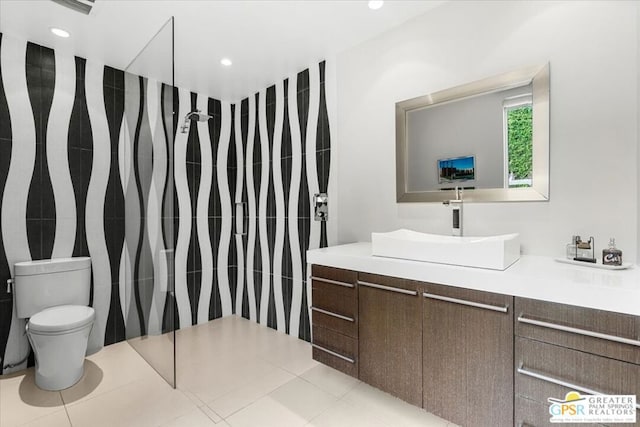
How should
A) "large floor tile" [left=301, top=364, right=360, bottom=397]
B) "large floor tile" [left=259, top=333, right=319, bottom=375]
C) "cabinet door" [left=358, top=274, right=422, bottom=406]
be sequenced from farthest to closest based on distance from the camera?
"large floor tile" [left=259, top=333, right=319, bottom=375] → "large floor tile" [left=301, top=364, right=360, bottom=397] → "cabinet door" [left=358, top=274, right=422, bottom=406]

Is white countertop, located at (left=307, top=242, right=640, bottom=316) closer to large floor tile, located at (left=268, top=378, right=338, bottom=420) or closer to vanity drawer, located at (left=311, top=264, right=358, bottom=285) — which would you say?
vanity drawer, located at (left=311, top=264, right=358, bottom=285)

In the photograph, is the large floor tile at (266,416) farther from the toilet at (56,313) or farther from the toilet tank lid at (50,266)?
the toilet tank lid at (50,266)

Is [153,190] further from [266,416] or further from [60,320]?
[266,416]

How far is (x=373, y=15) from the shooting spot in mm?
2113

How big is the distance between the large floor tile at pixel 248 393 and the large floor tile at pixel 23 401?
958 millimetres

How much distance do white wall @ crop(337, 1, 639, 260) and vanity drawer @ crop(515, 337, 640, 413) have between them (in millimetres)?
621

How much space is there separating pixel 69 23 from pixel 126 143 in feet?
3.08

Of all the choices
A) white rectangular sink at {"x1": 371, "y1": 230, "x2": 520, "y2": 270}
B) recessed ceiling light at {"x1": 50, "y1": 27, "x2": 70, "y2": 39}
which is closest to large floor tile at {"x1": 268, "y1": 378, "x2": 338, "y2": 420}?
white rectangular sink at {"x1": 371, "y1": 230, "x2": 520, "y2": 270}

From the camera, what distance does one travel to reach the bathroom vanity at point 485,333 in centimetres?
113

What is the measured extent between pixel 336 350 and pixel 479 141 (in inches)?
63.3

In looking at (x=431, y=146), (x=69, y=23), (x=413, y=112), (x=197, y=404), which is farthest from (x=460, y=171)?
(x=69, y=23)

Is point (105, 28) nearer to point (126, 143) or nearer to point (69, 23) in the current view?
point (69, 23)

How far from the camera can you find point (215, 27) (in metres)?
2.21

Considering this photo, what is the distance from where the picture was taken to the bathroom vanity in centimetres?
113
